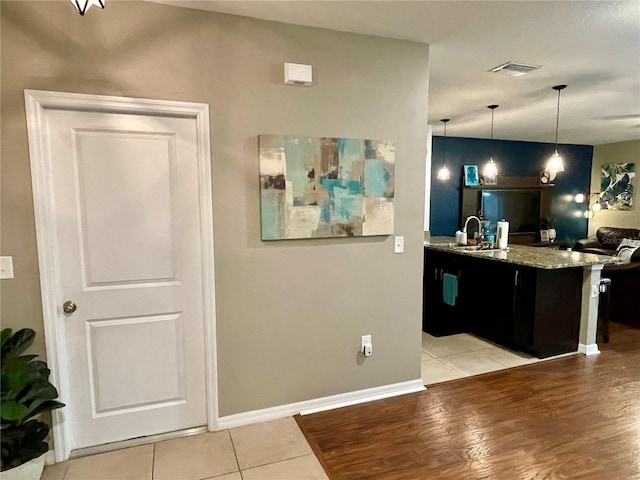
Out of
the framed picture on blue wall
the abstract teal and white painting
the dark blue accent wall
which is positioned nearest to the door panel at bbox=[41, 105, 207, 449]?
the abstract teal and white painting

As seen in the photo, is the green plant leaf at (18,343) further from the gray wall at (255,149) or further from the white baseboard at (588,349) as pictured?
the white baseboard at (588,349)

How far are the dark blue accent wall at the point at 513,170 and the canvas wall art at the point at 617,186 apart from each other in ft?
1.08

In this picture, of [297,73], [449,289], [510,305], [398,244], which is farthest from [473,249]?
[297,73]

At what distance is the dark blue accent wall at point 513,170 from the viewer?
682 centimetres

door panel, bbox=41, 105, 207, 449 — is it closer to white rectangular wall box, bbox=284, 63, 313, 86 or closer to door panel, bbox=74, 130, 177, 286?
door panel, bbox=74, 130, 177, 286

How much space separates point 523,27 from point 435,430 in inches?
105

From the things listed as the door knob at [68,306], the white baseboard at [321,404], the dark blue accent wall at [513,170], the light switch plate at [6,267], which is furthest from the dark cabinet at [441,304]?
the light switch plate at [6,267]

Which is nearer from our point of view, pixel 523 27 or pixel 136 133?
pixel 136 133

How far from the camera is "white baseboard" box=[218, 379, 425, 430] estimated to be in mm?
2543

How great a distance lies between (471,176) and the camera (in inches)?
271

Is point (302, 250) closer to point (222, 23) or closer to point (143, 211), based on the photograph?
point (143, 211)

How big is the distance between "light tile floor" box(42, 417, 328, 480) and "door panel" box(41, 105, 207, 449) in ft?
0.49

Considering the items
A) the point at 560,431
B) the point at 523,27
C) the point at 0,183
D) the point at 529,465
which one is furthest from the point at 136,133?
the point at 560,431

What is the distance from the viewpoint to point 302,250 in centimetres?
260
